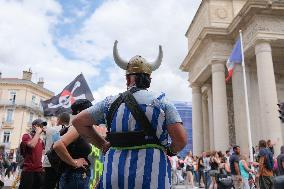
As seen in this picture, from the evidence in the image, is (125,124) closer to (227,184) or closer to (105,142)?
(105,142)

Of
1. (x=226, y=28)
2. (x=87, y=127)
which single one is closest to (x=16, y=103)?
(x=226, y=28)

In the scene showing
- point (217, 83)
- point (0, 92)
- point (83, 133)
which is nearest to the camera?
point (83, 133)

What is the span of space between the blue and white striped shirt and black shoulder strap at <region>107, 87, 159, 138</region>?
31 millimetres

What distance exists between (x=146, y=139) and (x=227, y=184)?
6805 mm

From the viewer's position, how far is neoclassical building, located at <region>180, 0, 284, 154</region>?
20.0 meters

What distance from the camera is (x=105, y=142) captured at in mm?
2793

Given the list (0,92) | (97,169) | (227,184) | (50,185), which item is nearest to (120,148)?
(97,169)

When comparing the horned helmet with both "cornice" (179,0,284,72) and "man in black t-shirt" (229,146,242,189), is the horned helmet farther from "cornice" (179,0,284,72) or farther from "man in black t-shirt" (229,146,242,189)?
"cornice" (179,0,284,72)

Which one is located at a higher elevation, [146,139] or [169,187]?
[146,139]

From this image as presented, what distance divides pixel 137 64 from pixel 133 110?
401 millimetres

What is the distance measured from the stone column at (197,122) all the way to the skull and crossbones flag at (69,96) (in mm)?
19693

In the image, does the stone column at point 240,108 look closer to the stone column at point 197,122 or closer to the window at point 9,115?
the stone column at point 197,122

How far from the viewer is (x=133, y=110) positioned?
100 inches

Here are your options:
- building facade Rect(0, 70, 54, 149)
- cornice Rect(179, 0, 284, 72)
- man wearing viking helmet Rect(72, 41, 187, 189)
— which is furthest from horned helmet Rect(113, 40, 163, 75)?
building facade Rect(0, 70, 54, 149)
